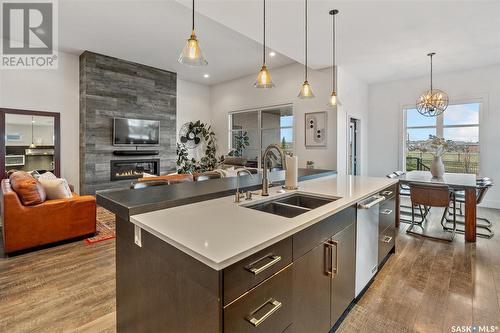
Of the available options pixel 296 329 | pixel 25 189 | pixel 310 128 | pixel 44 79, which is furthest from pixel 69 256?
pixel 310 128

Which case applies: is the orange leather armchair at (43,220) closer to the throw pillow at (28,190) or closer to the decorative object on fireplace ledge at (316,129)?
the throw pillow at (28,190)

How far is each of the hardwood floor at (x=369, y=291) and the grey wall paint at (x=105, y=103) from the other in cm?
279

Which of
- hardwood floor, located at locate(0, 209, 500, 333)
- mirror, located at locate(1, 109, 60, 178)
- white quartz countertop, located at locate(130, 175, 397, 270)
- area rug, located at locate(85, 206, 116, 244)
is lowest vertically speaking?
hardwood floor, located at locate(0, 209, 500, 333)

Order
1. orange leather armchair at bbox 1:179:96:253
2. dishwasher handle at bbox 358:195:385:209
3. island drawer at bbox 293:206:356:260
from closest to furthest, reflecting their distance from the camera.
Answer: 1. island drawer at bbox 293:206:356:260
2. dishwasher handle at bbox 358:195:385:209
3. orange leather armchair at bbox 1:179:96:253

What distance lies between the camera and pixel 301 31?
3609mm

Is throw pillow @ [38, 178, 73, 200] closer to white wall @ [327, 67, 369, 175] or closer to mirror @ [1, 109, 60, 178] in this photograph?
mirror @ [1, 109, 60, 178]

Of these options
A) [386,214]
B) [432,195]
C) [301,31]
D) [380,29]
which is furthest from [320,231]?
[380,29]

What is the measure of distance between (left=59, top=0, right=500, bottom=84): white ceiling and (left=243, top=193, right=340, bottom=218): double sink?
91.2 inches

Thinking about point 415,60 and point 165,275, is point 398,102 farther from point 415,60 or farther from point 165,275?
point 165,275

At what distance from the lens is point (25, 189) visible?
9.35ft

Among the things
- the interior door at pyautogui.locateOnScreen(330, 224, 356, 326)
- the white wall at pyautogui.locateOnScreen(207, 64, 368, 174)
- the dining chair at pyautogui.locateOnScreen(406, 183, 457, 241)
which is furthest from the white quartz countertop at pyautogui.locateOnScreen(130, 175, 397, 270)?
the white wall at pyautogui.locateOnScreen(207, 64, 368, 174)

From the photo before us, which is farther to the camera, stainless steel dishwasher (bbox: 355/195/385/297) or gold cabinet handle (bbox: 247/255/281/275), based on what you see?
stainless steel dishwasher (bbox: 355/195/385/297)

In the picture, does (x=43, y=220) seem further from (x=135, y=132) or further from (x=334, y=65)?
(x=334, y=65)

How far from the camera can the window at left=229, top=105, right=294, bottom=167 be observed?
6.33 m
